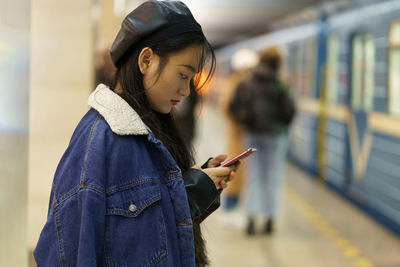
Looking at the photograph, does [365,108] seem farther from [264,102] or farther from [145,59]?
[145,59]

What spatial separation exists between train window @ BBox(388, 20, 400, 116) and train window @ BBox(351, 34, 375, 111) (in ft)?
1.68

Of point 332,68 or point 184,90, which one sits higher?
point 332,68

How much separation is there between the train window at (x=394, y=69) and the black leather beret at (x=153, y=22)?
4.20 metres

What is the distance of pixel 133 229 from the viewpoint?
1233 millimetres

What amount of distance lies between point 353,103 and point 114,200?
5878mm

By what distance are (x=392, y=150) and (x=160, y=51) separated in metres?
4.40

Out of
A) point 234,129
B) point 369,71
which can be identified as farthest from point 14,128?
point 369,71

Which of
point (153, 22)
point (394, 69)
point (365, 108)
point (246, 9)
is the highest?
point (246, 9)

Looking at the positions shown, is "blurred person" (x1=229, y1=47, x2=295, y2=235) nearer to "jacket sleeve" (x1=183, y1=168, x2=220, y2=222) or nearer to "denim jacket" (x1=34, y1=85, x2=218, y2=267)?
"jacket sleeve" (x1=183, y1=168, x2=220, y2=222)

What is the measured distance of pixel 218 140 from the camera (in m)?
13.5

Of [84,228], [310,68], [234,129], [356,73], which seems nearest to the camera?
[84,228]

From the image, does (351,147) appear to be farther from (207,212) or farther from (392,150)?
(207,212)

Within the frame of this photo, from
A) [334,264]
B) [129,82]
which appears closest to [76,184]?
[129,82]

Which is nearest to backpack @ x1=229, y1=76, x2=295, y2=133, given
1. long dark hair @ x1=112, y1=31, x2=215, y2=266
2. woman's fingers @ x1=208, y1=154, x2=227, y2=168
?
woman's fingers @ x1=208, y1=154, x2=227, y2=168
